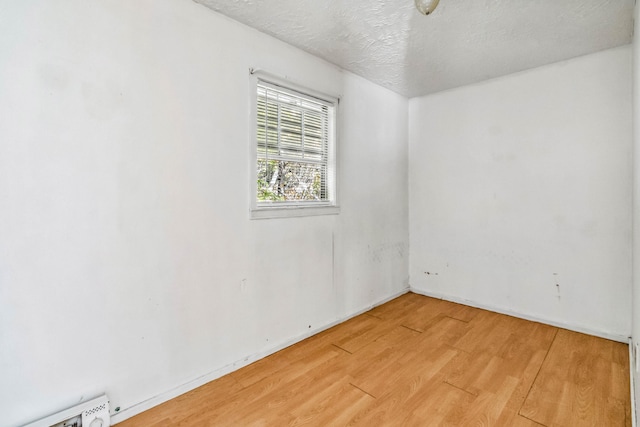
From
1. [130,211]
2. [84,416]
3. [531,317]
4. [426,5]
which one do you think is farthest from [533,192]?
[84,416]

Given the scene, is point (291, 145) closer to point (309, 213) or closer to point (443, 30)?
point (309, 213)

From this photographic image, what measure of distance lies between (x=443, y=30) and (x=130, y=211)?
2.54 m

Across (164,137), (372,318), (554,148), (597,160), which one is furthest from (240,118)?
(597,160)

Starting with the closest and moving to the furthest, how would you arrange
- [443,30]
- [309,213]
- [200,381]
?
[200,381]
[443,30]
[309,213]

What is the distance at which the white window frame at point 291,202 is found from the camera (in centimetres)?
233

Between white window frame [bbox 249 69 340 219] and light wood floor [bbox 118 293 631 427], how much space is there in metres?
1.17

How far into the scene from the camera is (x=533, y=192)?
3100 mm

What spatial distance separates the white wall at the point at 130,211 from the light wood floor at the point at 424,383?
0.28 m

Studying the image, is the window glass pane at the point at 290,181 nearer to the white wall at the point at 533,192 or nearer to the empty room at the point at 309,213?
the empty room at the point at 309,213

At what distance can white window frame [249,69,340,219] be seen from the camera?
2.33 metres

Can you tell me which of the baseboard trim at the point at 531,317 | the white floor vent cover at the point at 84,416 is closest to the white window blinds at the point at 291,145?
the white floor vent cover at the point at 84,416

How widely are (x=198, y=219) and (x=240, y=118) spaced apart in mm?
812

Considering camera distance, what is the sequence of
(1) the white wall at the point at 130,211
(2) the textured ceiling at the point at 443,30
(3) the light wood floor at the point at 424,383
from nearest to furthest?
(1) the white wall at the point at 130,211, (3) the light wood floor at the point at 424,383, (2) the textured ceiling at the point at 443,30

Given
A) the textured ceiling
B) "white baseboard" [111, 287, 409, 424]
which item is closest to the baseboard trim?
"white baseboard" [111, 287, 409, 424]
